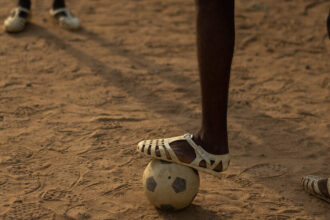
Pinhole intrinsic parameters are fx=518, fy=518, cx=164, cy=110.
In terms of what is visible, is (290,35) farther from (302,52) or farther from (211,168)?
(211,168)

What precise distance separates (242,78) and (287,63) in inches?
28.0

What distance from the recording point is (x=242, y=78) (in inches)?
208

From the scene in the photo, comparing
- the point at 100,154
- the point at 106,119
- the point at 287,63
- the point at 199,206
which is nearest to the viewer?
the point at 199,206

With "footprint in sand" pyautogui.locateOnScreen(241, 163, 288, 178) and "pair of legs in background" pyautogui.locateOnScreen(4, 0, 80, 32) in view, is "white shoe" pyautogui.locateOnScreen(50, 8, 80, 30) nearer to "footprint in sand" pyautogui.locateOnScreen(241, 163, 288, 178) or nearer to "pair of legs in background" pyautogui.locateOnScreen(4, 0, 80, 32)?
"pair of legs in background" pyautogui.locateOnScreen(4, 0, 80, 32)

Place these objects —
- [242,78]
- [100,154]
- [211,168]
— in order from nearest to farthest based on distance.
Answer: [211,168] → [100,154] → [242,78]

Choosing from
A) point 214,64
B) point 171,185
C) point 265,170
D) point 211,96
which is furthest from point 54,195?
point 265,170

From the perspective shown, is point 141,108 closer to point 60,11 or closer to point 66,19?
point 66,19

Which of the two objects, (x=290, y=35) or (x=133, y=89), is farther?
(x=290, y=35)

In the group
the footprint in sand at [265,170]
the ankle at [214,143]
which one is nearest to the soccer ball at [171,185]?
the ankle at [214,143]

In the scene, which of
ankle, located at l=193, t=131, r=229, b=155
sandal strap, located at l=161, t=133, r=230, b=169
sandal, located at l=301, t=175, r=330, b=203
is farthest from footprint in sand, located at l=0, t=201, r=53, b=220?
sandal, located at l=301, t=175, r=330, b=203

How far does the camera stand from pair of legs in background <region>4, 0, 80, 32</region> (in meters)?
6.03

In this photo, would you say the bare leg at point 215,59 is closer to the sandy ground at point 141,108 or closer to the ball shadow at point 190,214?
the ball shadow at point 190,214

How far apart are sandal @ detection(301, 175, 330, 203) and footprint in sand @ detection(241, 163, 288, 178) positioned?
261 millimetres

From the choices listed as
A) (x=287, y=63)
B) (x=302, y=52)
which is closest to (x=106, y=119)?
(x=287, y=63)
